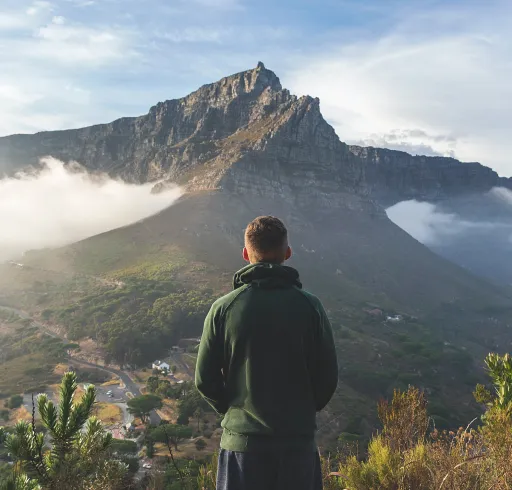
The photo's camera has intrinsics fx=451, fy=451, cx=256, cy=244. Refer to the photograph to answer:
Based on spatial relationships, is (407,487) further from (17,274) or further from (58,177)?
(58,177)

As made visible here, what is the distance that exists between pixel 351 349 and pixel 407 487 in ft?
188

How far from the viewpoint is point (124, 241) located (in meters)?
99.9

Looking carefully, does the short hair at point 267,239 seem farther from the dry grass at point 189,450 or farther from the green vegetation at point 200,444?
the green vegetation at point 200,444

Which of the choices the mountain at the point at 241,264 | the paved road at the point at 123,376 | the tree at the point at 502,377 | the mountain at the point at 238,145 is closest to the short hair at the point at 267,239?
the tree at the point at 502,377

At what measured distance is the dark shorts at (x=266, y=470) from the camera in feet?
9.04

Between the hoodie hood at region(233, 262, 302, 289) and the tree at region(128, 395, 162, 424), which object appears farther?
the tree at region(128, 395, 162, 424)

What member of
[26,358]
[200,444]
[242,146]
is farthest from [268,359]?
[242,146]

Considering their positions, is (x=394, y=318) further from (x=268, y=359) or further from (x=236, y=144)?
(x=268, y=359)

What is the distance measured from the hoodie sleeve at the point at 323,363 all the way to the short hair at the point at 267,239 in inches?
17.4

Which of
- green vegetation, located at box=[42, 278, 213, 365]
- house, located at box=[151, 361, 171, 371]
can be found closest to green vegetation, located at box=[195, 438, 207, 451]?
house, located at box=[151, 361, 171, 371]

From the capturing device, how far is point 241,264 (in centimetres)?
8650

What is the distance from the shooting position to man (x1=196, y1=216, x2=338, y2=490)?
9.04ft

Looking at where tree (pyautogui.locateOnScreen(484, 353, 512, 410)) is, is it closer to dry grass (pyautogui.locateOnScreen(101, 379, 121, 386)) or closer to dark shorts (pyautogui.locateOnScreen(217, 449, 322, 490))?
dark shorts (pyautogui.locateOnScreen(217, 449, 322, 490))

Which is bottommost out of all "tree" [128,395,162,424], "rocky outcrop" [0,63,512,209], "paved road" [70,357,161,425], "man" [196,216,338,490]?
"paved road" [70,357,161,425]
